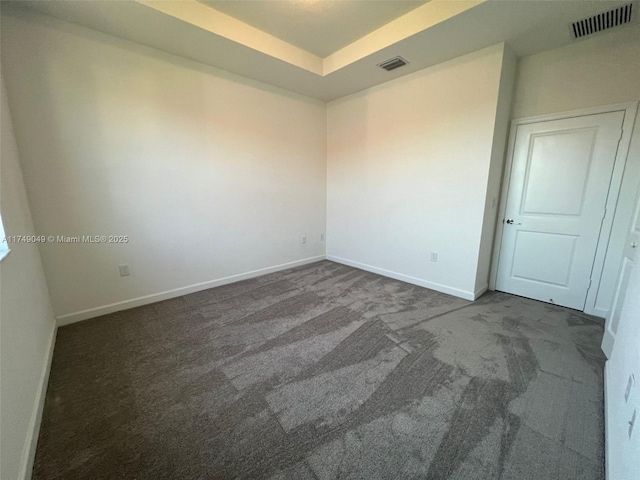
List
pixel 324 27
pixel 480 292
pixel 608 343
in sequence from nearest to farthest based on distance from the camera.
A: 1. pixel 608 343
2. pixel 324 27
3. pixel 480 292

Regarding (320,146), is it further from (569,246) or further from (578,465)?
(578,465)

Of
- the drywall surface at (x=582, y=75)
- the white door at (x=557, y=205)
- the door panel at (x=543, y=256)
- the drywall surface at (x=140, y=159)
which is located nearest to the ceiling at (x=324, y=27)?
the drywall surface at (x=582, y=75)

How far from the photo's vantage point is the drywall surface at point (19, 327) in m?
1.09

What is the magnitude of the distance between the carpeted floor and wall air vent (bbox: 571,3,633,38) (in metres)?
2.64

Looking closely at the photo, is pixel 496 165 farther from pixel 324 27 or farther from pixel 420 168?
pixel 324 27

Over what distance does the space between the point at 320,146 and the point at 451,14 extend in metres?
2.43

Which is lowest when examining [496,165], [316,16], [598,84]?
[496,165]

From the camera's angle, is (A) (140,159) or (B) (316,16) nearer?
(B) (316,16)

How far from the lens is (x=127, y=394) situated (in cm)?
161

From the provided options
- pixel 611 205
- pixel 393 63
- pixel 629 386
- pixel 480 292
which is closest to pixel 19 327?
pixel 629 386

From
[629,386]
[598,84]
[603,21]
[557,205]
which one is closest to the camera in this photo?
[629,386]

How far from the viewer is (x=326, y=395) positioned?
1.58 m

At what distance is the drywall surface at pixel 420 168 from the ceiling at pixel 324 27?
33cm

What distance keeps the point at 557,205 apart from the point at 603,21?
158cm
